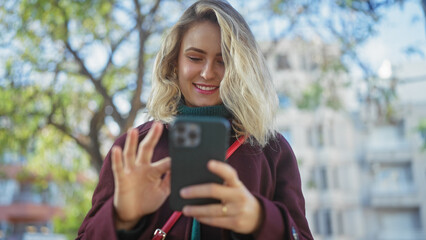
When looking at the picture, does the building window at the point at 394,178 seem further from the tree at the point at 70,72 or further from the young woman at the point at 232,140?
the young woman at the point at 232,140

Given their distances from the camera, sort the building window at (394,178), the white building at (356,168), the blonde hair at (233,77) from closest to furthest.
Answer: the blonde hair at (233,77)
the white building at (356,168)
the building window at (394,178)

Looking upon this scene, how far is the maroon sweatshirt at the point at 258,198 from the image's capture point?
1390 millimetres

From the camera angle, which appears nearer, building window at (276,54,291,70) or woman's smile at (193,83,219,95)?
woman's smile at (193,83,219,95)

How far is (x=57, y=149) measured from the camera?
9.95 m

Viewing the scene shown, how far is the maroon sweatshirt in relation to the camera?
1.39m

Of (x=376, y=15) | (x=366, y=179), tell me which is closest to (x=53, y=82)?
(x=376, y=15)

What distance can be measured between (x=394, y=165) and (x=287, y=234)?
26113mm

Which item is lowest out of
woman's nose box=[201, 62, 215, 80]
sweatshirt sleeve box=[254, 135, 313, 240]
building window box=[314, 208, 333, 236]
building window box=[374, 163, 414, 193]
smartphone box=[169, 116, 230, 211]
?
building window box=[314, 208, 333, 236]

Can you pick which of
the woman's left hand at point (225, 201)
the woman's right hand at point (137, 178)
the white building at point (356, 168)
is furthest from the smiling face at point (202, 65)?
the white building at point (356, 168)

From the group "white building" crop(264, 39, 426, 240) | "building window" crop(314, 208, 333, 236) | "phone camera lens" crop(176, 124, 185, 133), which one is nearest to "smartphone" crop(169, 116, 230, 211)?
"phone camera lens" crop(176, 124, 185, 133)

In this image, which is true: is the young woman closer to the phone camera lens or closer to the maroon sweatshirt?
the maroon sweatshirt

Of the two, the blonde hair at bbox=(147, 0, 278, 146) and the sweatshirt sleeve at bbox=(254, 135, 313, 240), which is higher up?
the blonde hair at bbox=(147, 0, 278, 146)

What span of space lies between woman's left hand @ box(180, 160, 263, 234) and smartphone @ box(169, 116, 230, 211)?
0.04 meters

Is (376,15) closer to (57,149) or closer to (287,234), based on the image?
(287,234)
